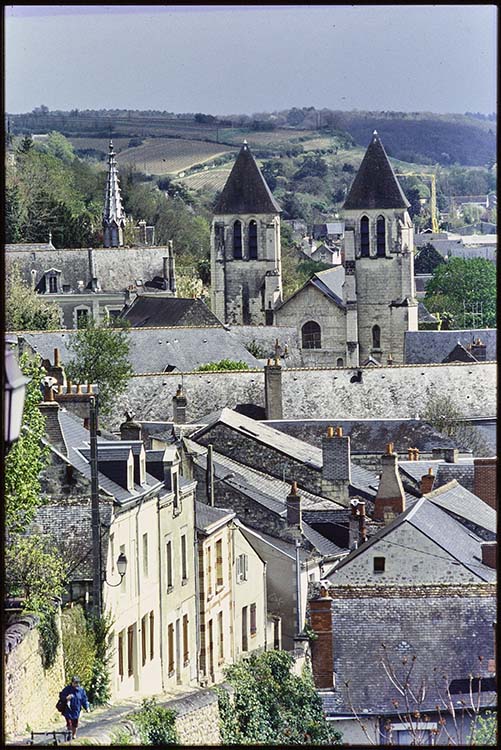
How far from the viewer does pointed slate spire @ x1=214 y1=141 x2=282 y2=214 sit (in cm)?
8412

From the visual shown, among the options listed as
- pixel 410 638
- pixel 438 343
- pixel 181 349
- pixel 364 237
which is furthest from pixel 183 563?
pixel 364 237

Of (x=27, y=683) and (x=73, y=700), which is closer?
(x=73, y=700)

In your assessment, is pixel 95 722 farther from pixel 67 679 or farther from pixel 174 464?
pixel 174 464

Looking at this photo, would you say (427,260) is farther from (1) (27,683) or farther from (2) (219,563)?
(1) (27,683)

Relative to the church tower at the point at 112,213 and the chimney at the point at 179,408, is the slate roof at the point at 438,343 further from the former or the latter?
the chimney at the point at 179,408

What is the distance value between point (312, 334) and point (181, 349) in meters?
18.2

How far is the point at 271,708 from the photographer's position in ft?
55.0

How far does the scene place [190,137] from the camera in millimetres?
120562

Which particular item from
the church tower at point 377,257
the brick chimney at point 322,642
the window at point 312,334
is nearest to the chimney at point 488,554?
the brick chimney at point 322,642

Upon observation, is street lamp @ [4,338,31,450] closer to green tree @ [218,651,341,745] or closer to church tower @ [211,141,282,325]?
green tree @ [218,651,341,745]

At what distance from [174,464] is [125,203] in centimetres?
7267

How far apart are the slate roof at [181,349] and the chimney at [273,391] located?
8211mm

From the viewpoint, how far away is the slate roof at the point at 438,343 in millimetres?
68062

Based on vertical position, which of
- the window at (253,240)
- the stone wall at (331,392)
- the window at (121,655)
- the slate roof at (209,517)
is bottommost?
the stone wall at (331,392)
